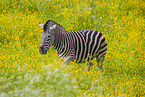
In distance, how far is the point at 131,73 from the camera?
8.45 meters

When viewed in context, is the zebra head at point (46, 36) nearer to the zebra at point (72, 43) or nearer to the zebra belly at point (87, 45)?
the zebra at point (72, 43)

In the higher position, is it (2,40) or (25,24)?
(25,24)

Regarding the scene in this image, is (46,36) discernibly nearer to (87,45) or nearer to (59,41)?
(59,41)

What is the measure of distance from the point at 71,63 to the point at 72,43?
79cm

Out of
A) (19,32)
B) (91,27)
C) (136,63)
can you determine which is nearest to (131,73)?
(136,63)

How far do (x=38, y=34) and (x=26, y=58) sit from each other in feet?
8.15

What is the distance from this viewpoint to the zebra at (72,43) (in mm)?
6596

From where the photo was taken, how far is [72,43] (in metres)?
7.35

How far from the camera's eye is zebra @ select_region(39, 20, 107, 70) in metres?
6.60

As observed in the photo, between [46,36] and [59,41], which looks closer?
[46,36]

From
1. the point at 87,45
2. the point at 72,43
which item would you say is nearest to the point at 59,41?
the point at 72,43

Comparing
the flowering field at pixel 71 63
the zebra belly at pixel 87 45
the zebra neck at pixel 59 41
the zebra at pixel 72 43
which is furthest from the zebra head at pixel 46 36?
the zebra belly at pixel 87 45

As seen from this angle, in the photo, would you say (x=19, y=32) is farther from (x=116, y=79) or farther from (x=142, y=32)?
(x=142, y=32)

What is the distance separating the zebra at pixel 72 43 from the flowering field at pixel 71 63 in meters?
0.37
